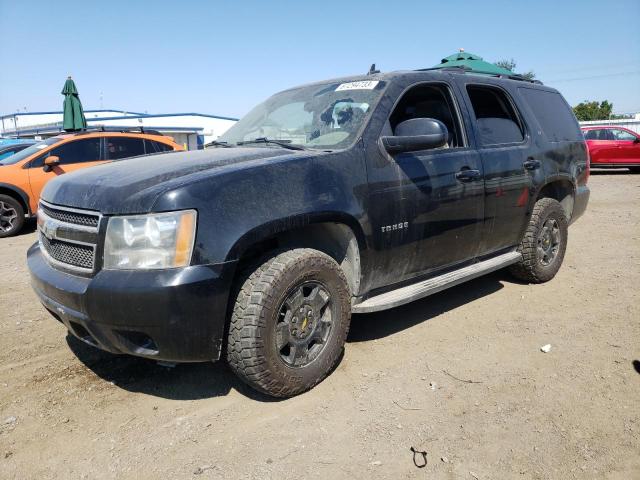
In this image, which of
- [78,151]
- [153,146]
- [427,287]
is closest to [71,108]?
[153,146]

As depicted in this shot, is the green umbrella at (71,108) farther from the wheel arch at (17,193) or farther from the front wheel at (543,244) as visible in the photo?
the front wheel at (543,244)

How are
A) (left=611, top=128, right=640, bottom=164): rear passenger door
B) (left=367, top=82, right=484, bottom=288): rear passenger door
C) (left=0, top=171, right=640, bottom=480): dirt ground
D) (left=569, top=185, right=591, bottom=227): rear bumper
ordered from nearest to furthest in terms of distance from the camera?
(left=0, top=171, right=640, bottom=480): dirt ground
(left=367, top=82, right=484, bottom=288): rear passenger door
(left=569, top=185, right=591, bottom=227): rear bumper
(left=611, top=128, right=640, bottom=164): rear passenger door

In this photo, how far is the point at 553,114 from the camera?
4.90 m

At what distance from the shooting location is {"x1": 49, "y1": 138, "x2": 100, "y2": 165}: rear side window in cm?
842

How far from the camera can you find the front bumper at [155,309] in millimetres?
2260

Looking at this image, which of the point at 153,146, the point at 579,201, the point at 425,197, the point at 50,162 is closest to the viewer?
the point at 425,197

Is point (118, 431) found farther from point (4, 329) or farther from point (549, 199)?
point (549, 199)

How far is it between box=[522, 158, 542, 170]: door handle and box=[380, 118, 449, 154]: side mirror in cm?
146

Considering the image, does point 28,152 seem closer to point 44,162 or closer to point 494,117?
point 44,162

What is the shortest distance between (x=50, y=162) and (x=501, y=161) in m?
7.00

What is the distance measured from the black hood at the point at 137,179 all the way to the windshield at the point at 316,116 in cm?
33

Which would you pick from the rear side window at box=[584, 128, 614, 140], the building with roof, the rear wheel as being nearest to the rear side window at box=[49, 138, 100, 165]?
the rear wheel

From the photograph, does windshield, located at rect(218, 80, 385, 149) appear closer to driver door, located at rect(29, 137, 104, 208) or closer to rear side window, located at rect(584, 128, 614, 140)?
driver door, located at rect(29, 137, 104, 208)

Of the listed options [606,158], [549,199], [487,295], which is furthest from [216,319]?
[606,158]
